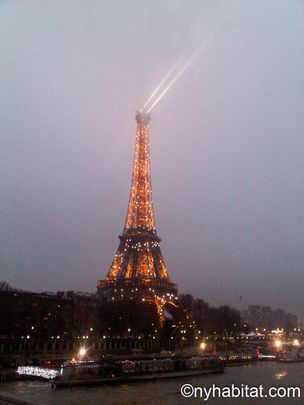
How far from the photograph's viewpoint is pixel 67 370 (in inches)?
1371

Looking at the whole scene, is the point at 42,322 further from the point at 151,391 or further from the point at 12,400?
the point at 12,400

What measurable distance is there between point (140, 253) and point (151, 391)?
63.8 metres

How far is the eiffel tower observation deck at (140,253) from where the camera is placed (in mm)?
92262

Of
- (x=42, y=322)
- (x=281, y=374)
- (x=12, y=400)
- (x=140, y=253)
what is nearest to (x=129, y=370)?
(x=281, y=374)

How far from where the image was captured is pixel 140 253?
96.6 metres

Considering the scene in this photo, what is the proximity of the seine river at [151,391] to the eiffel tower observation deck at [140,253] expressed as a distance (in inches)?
1922

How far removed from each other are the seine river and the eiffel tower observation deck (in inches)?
1922

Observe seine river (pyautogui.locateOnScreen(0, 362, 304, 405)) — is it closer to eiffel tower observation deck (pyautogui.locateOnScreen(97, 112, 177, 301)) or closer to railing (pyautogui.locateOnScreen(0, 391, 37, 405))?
railing (pyautogui.locateOnScreen(0, 391, 37, 405))

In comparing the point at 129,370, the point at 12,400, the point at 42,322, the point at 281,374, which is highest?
the point at 42,322

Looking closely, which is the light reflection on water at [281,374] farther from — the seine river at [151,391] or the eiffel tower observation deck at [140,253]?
the eiffel tower observation deck at [140,253]

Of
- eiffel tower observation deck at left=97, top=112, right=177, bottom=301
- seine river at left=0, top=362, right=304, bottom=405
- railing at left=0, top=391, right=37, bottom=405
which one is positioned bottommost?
seine river at left=0, top=362, right=304, bottom=405

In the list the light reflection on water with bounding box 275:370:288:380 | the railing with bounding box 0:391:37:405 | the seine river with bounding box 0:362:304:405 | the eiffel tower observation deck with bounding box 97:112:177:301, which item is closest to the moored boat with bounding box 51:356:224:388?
the seine river with bounding box 0:362:304:405

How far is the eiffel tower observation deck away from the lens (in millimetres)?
92262

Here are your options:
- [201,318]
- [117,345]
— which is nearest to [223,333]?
[201,318]
